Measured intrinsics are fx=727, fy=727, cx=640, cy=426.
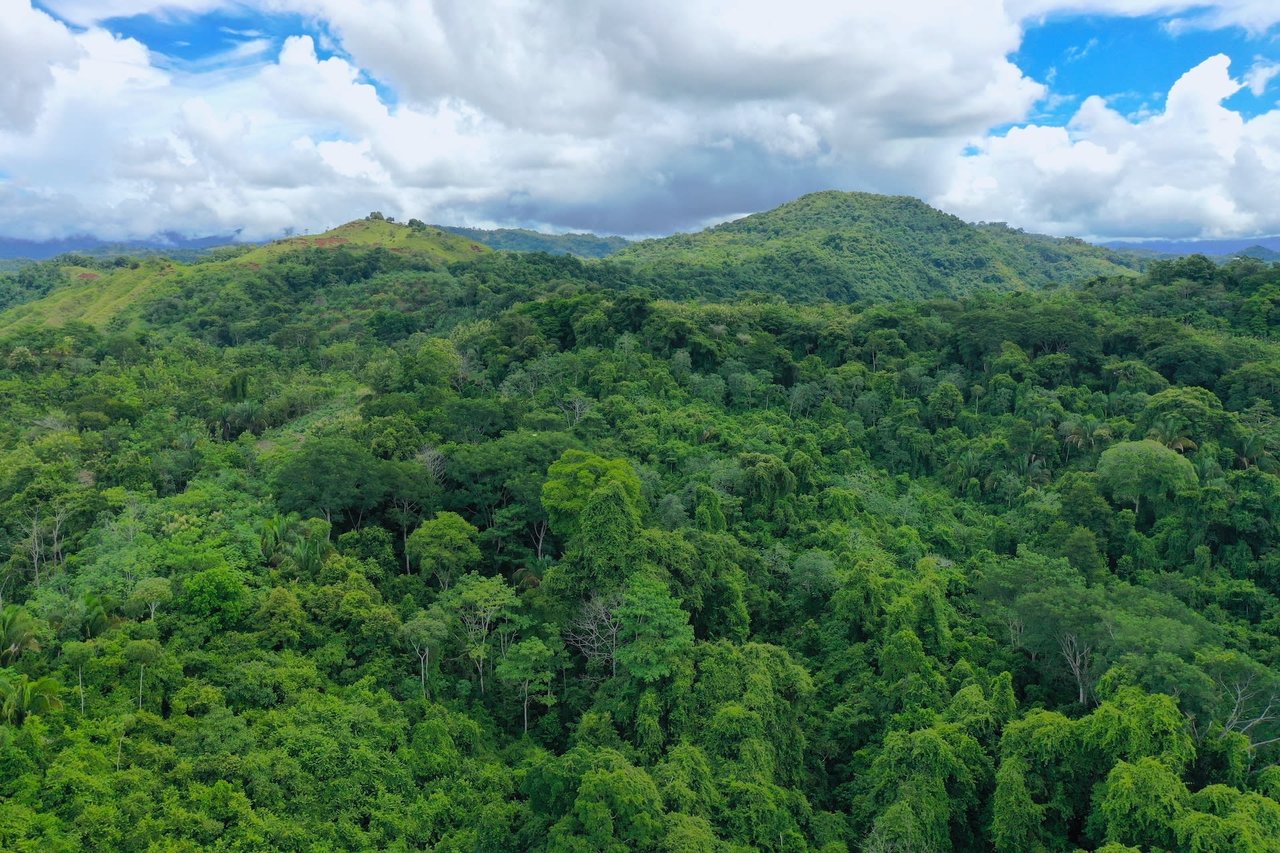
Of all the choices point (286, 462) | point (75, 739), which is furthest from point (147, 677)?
point (286, 462)

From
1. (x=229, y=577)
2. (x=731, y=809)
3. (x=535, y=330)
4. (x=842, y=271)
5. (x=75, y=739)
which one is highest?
(x=842, y=271)

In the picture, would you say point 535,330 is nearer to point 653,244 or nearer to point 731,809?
point 731,809

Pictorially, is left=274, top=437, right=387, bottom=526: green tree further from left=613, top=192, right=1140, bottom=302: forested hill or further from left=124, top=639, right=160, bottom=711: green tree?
left=613, top=192, right=1140, bottom=302: forested hill

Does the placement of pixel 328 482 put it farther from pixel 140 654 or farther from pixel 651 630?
pixel 651 630

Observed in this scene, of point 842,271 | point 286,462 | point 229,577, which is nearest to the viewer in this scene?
point 229,577

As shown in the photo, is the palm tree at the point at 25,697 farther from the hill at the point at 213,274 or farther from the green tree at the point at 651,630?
the hill at the point at 213,274

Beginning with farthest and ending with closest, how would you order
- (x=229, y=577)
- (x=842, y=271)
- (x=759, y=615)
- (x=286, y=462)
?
(x=842, y=271) → (x=286, y=462) → (x=759, y=615) → (x=229, y=577)

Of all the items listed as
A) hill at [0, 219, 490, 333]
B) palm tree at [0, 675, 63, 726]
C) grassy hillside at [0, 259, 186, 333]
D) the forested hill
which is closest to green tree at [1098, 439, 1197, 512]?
palm tree at [0, 675, 63, 726]
